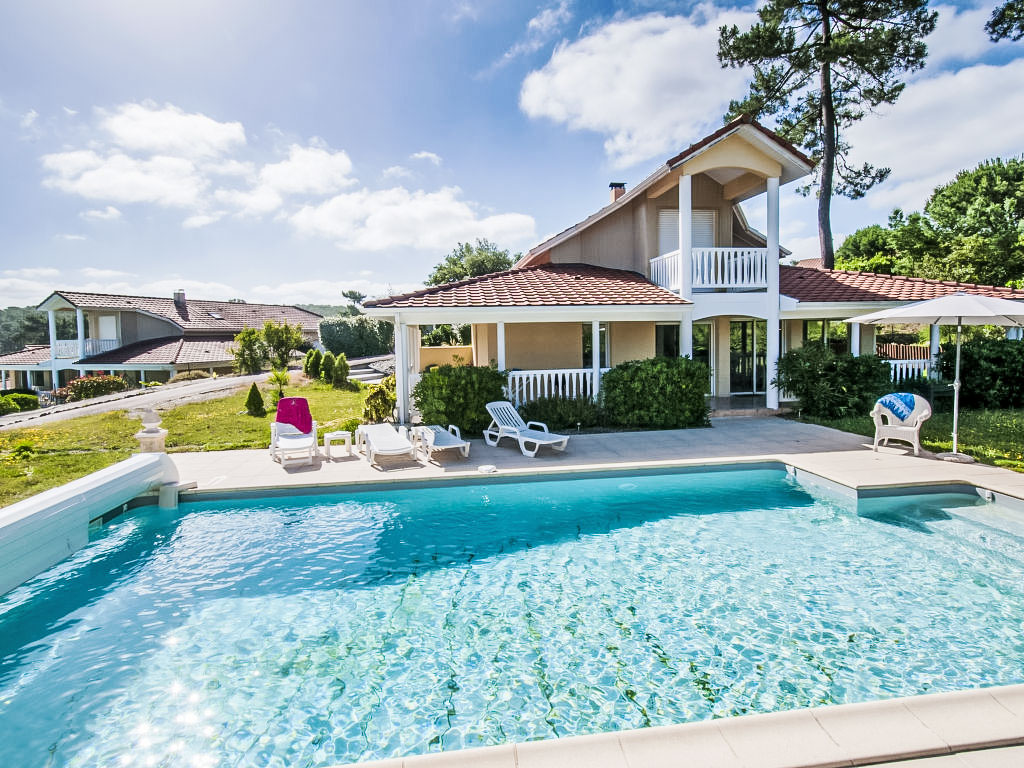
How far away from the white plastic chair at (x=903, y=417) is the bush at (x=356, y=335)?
113ft

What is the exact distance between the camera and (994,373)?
47.9ft

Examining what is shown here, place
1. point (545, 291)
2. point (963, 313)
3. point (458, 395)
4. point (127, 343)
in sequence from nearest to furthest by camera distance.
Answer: point (963, 313), point (458, 395), point (545, 291), point (127, 343)

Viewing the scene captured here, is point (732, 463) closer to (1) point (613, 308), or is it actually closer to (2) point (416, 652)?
(1) point (613, 308)

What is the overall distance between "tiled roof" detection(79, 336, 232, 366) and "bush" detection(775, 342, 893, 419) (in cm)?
3106

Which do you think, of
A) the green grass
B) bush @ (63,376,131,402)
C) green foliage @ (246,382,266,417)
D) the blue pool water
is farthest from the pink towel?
bush @ (63,376,131,402)

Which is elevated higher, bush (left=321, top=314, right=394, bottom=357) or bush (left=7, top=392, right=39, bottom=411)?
bush (left=321, top=314, right=394, bottom=357)

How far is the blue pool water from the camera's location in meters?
4.04

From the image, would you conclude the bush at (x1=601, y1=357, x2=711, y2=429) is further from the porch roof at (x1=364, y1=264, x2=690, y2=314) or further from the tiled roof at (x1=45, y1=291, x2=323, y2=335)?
the tiled roof at (x1=45, y1=291, x2=323, y2=335)

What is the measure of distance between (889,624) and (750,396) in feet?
43.9

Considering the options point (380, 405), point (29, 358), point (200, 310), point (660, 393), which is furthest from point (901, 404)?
point (29, 358)

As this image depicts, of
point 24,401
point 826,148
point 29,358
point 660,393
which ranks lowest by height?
point 24,401

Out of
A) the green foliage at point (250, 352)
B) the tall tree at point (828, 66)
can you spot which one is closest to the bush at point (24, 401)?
the green foliage at point (250, 352)

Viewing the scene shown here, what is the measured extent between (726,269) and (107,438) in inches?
629

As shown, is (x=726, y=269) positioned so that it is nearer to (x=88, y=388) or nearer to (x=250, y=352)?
(x=250, y=352)
